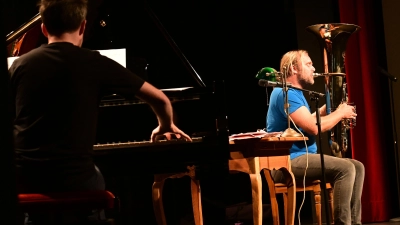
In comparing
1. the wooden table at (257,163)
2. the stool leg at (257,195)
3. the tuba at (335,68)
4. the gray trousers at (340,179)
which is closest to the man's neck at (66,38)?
the wooden table at (257,163)

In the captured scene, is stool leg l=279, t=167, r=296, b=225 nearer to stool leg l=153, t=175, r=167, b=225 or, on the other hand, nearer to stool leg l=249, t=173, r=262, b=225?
stool leg l=249, t=173, r=262, b=225

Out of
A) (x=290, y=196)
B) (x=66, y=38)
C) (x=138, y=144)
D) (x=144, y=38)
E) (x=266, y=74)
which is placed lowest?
(x=290, y=196)

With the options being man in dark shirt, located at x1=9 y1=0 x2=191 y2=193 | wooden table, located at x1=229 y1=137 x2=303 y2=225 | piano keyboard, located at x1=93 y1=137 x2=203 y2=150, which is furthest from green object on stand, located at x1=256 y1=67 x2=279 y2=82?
man in dark shirt, located at x1=9 y1=0 x2=191 y2=193

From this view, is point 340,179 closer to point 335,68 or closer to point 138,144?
point 335,68

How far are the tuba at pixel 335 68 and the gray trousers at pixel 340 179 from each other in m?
0.33

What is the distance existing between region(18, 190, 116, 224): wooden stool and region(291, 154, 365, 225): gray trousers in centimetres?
217

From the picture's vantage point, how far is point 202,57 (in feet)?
20.2

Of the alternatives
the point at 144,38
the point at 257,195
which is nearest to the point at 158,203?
the point at 257,195

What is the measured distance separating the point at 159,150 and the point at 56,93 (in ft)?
2.74

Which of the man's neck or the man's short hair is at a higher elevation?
the man's short hair

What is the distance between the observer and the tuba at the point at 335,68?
453cm

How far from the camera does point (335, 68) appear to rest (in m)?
4.57

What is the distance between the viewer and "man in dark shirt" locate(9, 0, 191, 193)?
2.34 meters

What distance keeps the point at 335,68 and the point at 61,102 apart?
107 inches
